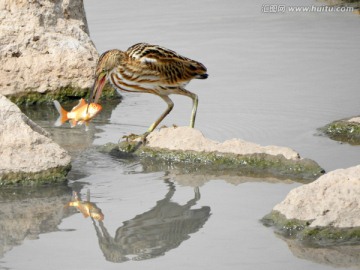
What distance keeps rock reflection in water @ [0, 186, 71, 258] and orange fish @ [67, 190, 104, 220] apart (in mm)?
77

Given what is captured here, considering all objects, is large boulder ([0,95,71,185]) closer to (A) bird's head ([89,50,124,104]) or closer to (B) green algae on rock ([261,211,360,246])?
(A) bird's head ([89,50,124,104])

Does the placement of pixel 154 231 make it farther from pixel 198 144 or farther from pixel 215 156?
pixel 198 144

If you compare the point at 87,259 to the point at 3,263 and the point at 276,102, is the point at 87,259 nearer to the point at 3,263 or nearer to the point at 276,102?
the point at 3,263

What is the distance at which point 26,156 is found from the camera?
8.69 metres

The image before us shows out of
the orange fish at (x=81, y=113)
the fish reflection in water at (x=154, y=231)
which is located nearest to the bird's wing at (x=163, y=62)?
the orange fish at (x=81, y=113)

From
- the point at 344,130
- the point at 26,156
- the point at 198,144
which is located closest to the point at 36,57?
the point at 198,144

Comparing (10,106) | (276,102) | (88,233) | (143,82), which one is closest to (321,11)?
(276,102)

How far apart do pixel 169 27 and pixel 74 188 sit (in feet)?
21.5

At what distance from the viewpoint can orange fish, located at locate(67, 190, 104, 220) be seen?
813cm

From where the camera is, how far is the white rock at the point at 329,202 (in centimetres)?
732

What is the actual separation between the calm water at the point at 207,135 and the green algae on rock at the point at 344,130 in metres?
0.14

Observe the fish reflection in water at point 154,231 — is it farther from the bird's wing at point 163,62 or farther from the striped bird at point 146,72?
the bird's wing at point 163,62

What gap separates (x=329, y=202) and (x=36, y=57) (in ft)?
17.8

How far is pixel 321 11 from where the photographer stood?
51.9 feet
